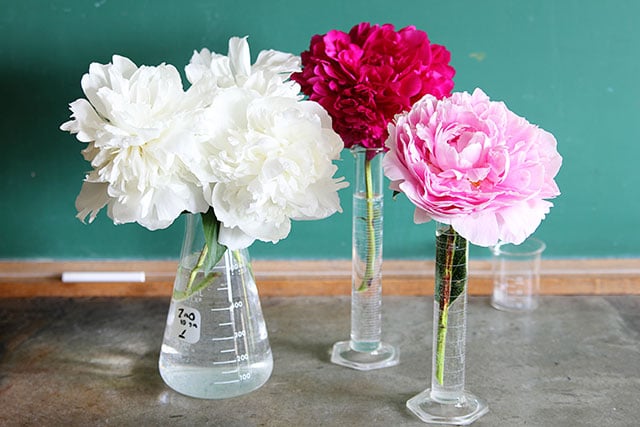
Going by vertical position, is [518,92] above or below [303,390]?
above

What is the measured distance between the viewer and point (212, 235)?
3.20 ft

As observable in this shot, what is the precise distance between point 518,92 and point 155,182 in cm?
66

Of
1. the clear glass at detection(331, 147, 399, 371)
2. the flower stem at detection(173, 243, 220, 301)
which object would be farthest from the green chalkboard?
the flower stem at detection(173, 243, 220, 301)

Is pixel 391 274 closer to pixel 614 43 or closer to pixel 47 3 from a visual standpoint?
pixel 614 43

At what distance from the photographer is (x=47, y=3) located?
1293 millimetres

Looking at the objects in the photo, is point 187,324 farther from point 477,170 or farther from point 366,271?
point 477,170

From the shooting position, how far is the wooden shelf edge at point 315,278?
135 cm

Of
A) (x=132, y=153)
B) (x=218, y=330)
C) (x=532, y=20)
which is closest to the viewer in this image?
(x=132, y=153)

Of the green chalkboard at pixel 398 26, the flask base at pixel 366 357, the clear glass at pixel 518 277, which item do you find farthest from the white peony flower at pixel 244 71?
the clear glass at pixel 518 277

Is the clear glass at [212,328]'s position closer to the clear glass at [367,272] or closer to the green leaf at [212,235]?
the green leaf at [212,235]

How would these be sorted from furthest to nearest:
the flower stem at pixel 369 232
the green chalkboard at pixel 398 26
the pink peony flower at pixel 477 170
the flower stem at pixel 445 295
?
1. the green chalkboard at pixel 398 26
2. the flower stem at pixel 369 232
3. the flower stem at pixel 445 295
4. the pink peony flower at pixel 477 170

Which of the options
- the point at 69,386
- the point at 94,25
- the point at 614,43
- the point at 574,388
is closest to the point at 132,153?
the point at 69,386

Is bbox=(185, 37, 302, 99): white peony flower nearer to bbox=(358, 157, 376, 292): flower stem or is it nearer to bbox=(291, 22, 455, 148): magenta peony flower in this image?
bbox=(291, 22, 455, 148): magenta peony flower

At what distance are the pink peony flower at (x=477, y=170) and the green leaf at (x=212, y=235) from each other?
24 cm
